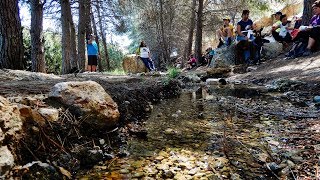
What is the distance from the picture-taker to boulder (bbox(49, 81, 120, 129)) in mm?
2744

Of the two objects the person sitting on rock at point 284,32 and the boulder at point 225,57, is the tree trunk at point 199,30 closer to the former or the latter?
the boulder at point 225,57

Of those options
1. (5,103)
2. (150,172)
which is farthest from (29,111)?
(150,172)

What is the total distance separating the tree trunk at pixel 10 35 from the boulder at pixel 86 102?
384 cm

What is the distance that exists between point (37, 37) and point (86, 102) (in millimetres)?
5329

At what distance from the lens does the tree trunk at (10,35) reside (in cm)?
589

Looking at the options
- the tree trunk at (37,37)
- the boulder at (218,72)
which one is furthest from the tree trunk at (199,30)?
the tree trunk at (37,37)

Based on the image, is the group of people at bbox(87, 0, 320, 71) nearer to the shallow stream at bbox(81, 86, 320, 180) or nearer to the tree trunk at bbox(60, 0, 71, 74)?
the tree trunk at bbox(60, 0, 71, 74)

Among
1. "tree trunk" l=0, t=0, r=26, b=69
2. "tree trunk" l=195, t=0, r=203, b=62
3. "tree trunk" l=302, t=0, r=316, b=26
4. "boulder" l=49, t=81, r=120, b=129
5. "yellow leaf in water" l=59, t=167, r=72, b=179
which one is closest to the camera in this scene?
"yellow leaf in water" l=59, t=167, r=72, b=179

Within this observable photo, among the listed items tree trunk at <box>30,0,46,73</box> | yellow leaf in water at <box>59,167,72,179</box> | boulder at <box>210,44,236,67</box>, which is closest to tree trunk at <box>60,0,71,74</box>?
tree trunk at <box>30,0,46,73</box>

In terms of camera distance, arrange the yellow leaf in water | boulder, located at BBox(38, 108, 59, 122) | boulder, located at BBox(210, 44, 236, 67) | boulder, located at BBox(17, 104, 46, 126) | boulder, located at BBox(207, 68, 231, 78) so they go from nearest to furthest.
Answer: the yellow leaf in water, boulder, located at BBox(17, 104, 46, 126), boulder, located at BBox(38, 108, 59, 122), boulder, located at BBox(207, 68, 231, 78), boulder, located at BBox(210, 44, 236, 67)

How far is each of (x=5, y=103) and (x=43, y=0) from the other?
22.7ft

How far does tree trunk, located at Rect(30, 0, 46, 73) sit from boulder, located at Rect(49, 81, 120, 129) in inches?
196

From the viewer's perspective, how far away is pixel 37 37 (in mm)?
7352

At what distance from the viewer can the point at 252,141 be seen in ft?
9.44
